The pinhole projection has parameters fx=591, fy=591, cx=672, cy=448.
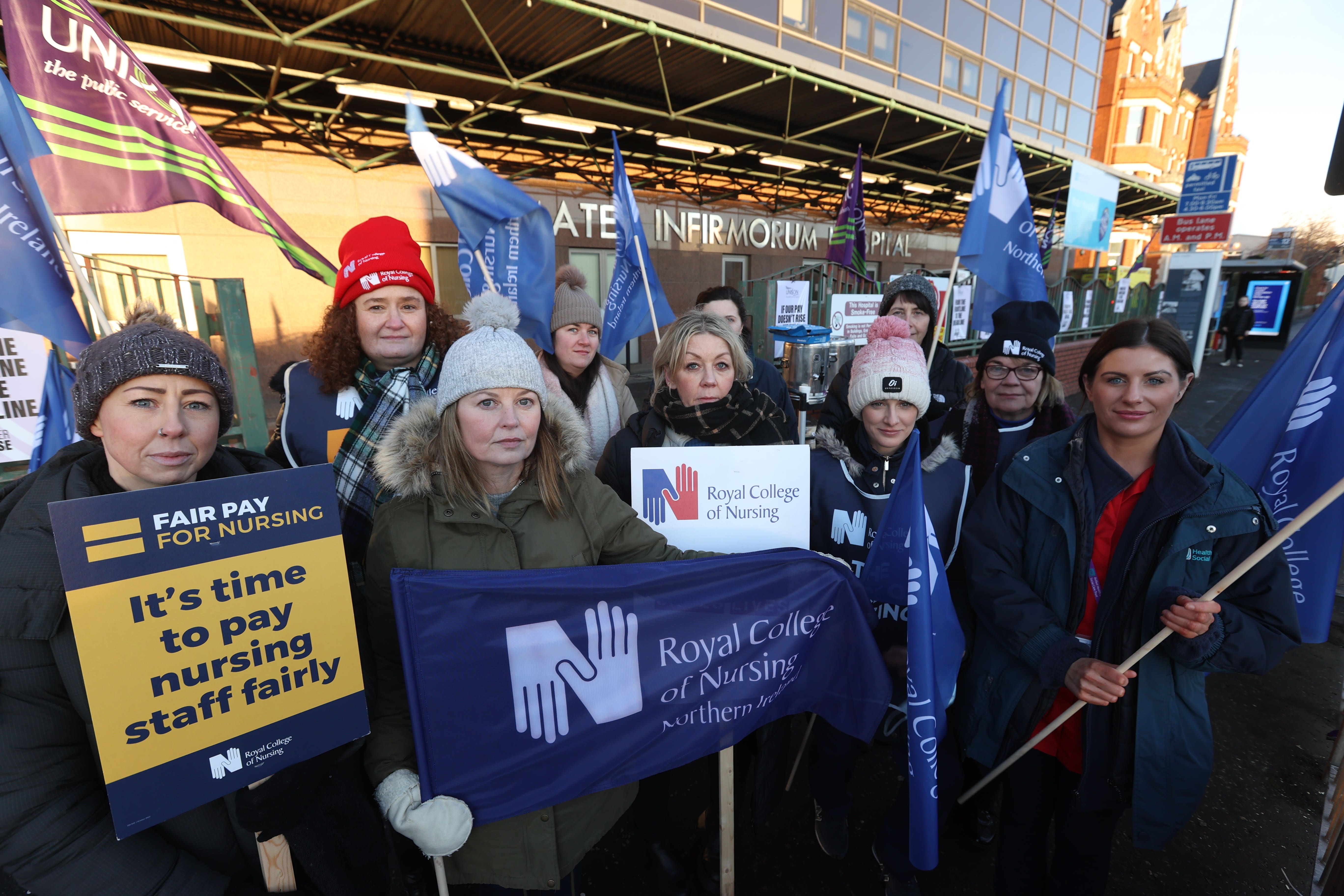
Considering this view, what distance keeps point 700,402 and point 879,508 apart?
0.86m

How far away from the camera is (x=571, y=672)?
5.92ft

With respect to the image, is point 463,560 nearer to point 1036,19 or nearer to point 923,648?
point 923,648

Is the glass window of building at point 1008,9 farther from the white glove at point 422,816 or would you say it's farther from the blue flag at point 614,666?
the white glove at point 422,816

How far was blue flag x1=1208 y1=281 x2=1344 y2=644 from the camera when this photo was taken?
7.63 ft

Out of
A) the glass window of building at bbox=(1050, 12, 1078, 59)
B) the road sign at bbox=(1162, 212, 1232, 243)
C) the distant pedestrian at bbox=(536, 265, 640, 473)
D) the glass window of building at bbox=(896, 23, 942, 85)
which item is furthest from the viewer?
the glass window of building at bbox=(1050, 12, 1078, 59)

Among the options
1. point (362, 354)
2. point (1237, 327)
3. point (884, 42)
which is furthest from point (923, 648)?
point (1237, 327)

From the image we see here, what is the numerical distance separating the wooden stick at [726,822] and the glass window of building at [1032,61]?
21108 millimetres

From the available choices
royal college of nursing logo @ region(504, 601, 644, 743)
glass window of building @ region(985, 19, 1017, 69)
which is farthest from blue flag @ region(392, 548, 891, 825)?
glass window of building @ region(985, 19, 1017, 69)

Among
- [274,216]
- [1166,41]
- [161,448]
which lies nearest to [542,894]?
[161,448]

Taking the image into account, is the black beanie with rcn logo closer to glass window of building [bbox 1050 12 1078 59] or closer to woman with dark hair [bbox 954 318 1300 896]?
woman with dark hair [bbox 954 318 1300 896]

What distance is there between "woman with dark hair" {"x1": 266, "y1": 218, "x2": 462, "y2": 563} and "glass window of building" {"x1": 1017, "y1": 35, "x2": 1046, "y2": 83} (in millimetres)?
20607

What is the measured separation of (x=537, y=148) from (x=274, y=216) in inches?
395

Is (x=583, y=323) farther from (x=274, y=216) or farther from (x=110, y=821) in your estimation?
(x=110, y=821)

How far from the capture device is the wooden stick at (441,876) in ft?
5.36
